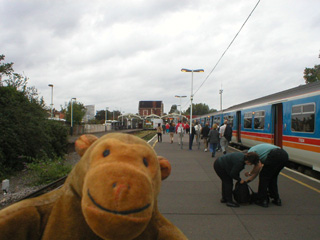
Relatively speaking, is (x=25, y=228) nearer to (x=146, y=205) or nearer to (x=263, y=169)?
(x=146, y=205)

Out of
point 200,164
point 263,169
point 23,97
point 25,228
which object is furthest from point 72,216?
point 23,97

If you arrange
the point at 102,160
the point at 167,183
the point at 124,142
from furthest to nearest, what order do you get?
1. the point at 167,183
2. the point at 124,142
3. the point at 102,160

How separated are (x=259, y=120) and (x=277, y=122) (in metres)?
1.55

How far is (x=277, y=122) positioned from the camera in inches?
439

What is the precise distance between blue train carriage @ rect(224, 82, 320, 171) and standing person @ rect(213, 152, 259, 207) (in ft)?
12.3

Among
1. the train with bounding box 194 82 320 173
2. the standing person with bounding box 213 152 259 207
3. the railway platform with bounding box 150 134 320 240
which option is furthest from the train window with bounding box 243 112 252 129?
the standing person with bounding box 213 152 259 207

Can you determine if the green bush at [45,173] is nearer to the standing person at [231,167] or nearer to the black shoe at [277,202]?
the standing person at [231,167]

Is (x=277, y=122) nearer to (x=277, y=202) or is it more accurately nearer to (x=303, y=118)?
(x=303, y=118)

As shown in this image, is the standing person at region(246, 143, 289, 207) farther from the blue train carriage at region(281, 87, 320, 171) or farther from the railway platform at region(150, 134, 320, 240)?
the blue train carriage at region(281, 87, 320, 171)

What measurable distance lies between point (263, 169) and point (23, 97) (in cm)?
1146

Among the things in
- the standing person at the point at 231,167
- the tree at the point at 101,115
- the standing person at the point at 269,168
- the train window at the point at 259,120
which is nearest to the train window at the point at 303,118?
the train window at the point at 259,120

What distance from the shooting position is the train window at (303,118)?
7.92 m

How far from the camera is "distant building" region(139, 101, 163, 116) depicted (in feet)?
370

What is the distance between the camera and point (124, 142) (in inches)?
64.2
